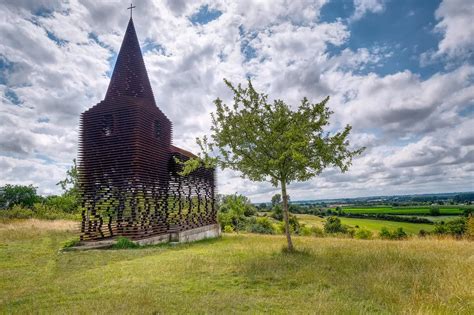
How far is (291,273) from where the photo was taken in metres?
9.73

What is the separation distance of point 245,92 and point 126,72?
457 inches

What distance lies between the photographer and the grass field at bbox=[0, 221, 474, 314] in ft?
21.4

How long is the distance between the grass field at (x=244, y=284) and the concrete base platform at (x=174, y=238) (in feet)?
11.8

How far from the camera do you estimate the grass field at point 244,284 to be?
6516 millimetres

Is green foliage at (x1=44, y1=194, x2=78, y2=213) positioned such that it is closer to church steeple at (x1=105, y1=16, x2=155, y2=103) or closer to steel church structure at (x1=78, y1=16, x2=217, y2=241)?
steel church structure at (x1=78, y1=16, x2=217, y2=241)

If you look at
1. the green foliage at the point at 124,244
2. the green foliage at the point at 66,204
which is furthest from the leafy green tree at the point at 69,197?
the green foliage at the point at 124,244

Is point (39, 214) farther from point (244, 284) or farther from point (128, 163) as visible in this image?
point (244, 284)

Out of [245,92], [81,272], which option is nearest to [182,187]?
[245,92]

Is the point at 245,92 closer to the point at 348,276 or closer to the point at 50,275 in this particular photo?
the point at 348,276

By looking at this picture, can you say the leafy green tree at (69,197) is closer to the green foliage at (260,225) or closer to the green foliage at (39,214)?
the green foliage at (39,214)

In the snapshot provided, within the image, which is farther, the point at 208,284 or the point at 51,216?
the point at 51,216

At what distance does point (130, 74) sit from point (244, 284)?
60.8 feet

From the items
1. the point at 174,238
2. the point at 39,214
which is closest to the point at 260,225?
the point at 39,214

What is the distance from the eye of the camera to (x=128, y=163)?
1902 cm
